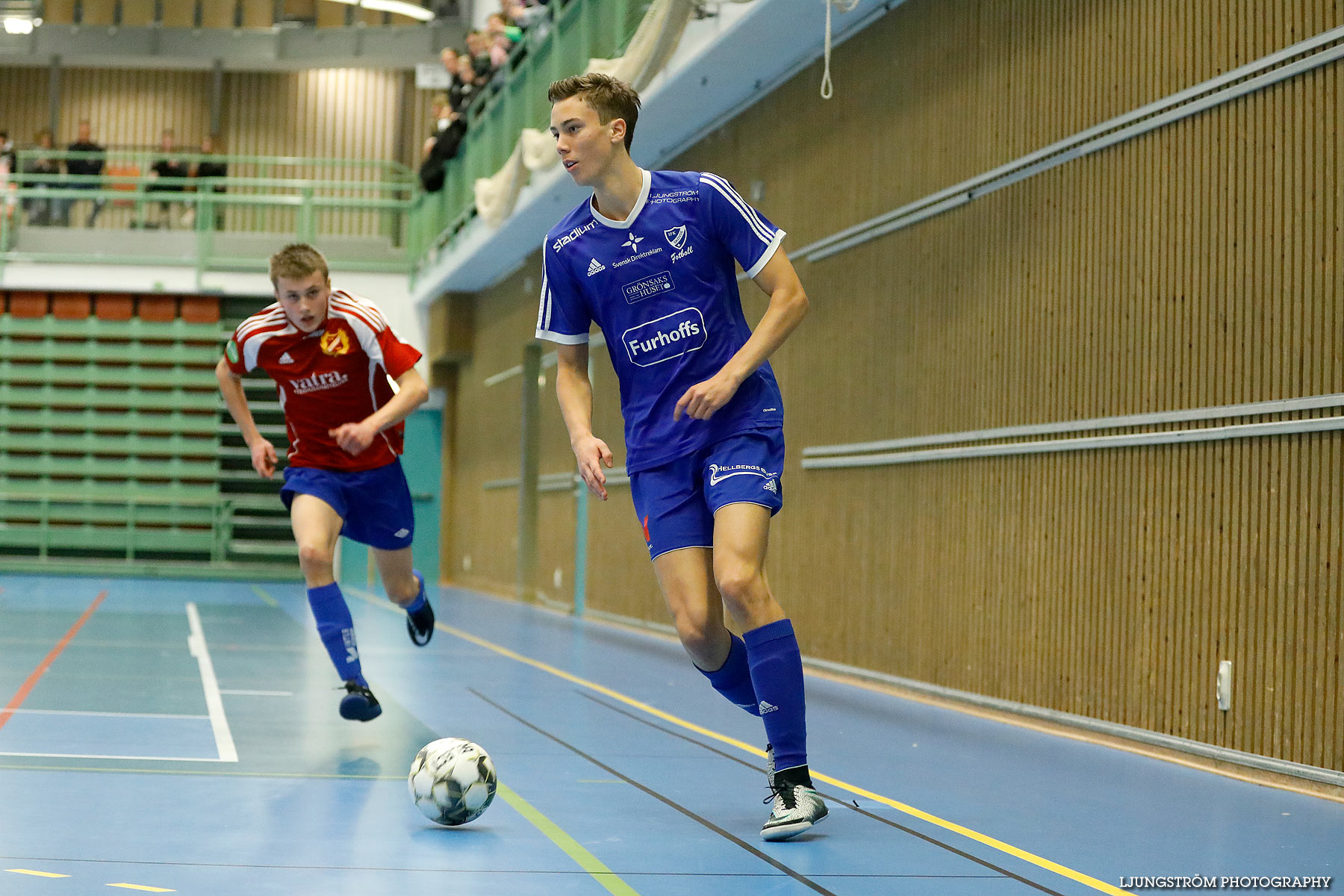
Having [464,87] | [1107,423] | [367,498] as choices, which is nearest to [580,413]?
[367,498]

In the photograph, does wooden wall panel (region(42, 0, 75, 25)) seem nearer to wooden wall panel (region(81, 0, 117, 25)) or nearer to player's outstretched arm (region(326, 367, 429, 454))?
wooden wall panel (region(81, 0, 117, 25))

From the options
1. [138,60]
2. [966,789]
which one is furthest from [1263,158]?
[138,60]

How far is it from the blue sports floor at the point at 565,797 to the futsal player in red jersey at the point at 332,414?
2.33ft

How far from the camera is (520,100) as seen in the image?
15.4 m

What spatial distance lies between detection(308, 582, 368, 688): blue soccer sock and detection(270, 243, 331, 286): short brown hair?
4.36ft

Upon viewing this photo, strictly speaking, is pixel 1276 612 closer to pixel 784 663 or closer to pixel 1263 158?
pixel 1263 158

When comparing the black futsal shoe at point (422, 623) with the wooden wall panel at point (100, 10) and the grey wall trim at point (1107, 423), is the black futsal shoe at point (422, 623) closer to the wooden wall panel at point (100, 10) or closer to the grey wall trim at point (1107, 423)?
the grey wall trim at point (1107, 423)

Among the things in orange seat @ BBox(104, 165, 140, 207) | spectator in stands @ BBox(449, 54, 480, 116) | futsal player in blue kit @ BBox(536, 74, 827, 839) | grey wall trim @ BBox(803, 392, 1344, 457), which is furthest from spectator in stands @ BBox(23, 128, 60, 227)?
futsal player in blue kit @ BBox(536, 74, 827, 839)

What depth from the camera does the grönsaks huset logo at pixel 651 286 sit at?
4340 millimetres

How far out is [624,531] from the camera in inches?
571

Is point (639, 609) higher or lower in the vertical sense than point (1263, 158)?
lower

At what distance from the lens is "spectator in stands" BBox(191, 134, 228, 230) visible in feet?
76.2

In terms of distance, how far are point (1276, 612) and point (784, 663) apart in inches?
96.7

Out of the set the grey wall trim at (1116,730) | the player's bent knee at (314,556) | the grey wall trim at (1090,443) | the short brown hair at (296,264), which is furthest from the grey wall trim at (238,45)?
the player's bent knee at (314,556)
